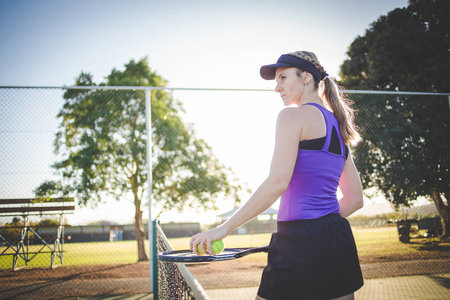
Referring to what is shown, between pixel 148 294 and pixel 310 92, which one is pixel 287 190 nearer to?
pixel 310 92

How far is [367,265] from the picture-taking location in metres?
8.16

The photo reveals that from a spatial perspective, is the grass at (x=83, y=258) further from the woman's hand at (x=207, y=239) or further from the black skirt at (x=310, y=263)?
the black skirt at (x=310, y=263)

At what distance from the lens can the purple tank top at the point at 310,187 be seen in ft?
3.88

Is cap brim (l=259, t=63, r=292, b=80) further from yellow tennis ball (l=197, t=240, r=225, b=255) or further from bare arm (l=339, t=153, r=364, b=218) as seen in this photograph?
yellow tennis ball (l=197, t=240, r=225, b=255)

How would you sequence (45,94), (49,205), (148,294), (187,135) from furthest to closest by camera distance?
(187,135), (49,205), (45,94), (148,294)

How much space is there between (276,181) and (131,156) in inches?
382

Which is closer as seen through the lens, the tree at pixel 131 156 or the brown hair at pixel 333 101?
the brown hair at pixel 333 101

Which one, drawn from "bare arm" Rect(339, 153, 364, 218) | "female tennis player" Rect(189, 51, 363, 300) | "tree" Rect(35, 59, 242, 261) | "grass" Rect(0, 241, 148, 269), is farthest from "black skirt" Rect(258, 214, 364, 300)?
"grass" Rect(0, 241, 148, 269)

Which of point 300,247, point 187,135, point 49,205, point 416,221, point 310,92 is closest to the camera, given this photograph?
point 300,247

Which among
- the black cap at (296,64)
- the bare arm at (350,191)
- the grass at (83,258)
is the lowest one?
the grass at (83,258)

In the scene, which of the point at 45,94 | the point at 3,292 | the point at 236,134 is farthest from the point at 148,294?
the point at 45,94

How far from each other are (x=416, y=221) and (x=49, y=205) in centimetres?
877

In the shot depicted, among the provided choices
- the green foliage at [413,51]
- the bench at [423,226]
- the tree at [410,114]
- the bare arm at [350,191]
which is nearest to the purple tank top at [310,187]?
the bare arm at [350,191]

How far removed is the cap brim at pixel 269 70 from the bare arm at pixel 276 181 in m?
0.27
